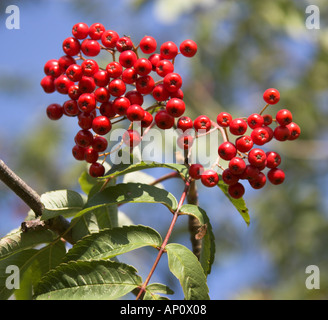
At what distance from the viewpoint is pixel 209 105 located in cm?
584

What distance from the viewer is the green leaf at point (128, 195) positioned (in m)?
1.72

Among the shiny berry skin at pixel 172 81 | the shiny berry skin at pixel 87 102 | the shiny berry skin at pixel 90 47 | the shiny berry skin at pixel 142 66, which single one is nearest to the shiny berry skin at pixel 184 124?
the shiny berry skin at pixel 172 81

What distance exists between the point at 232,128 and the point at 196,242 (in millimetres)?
544

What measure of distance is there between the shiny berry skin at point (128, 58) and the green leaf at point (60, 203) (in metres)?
0.54

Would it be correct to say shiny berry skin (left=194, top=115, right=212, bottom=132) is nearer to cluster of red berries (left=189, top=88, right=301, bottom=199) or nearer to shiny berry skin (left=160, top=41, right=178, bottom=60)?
cluster of red berries (left=189, top=88, right=301, bottom=199)

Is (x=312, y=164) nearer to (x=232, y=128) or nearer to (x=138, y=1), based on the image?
(x=138, y=1)

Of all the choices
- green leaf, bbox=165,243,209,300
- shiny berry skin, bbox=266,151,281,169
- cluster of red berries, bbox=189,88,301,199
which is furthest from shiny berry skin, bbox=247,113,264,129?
green leaf, bbox=165,243,209,300

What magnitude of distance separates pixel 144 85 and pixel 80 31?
1.31 ft

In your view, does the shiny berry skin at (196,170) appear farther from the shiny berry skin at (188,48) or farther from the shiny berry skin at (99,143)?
the shiny berry skin at (188,48)

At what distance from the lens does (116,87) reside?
1.86 m

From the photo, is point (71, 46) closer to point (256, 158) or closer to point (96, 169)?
point (96, 169)

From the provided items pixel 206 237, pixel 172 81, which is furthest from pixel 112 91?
pixel 206 237

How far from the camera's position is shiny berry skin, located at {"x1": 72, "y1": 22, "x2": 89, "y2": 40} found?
6.70ft

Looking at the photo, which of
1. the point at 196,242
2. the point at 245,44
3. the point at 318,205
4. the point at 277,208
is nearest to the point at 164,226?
the point at 277,208
